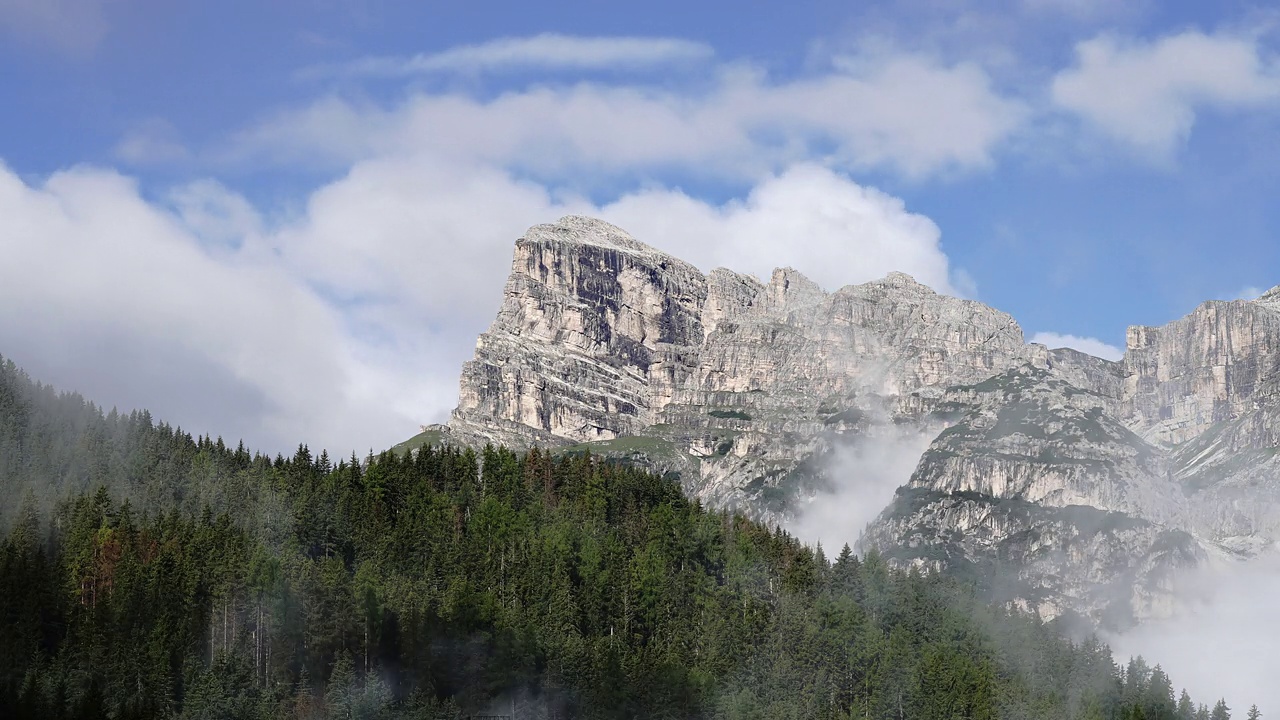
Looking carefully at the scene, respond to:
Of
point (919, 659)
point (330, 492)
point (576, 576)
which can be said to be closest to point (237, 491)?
point (330, 492)

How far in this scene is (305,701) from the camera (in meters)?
150

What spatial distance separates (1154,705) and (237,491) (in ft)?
384

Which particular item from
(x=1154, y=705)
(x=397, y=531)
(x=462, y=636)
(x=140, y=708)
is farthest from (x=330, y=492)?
(x=1154, y=705)

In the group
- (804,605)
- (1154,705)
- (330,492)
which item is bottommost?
(1154,705)

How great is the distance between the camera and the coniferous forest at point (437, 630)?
152 meters

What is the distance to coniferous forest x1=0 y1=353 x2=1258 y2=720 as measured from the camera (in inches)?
5965

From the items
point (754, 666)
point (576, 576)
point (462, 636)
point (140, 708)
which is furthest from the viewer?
point (576, 576)

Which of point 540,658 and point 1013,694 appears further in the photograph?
point 1013,694

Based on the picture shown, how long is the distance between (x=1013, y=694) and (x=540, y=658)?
55.1 metres

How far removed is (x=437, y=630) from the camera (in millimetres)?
162625

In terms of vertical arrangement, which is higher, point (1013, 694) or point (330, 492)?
point (330, 492)

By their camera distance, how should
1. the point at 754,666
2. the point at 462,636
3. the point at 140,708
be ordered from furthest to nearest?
the point at 754,666 → the point at 462,636 → the point at 140,708

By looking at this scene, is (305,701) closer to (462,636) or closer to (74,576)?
(462,636)

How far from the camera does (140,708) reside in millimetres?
144250
